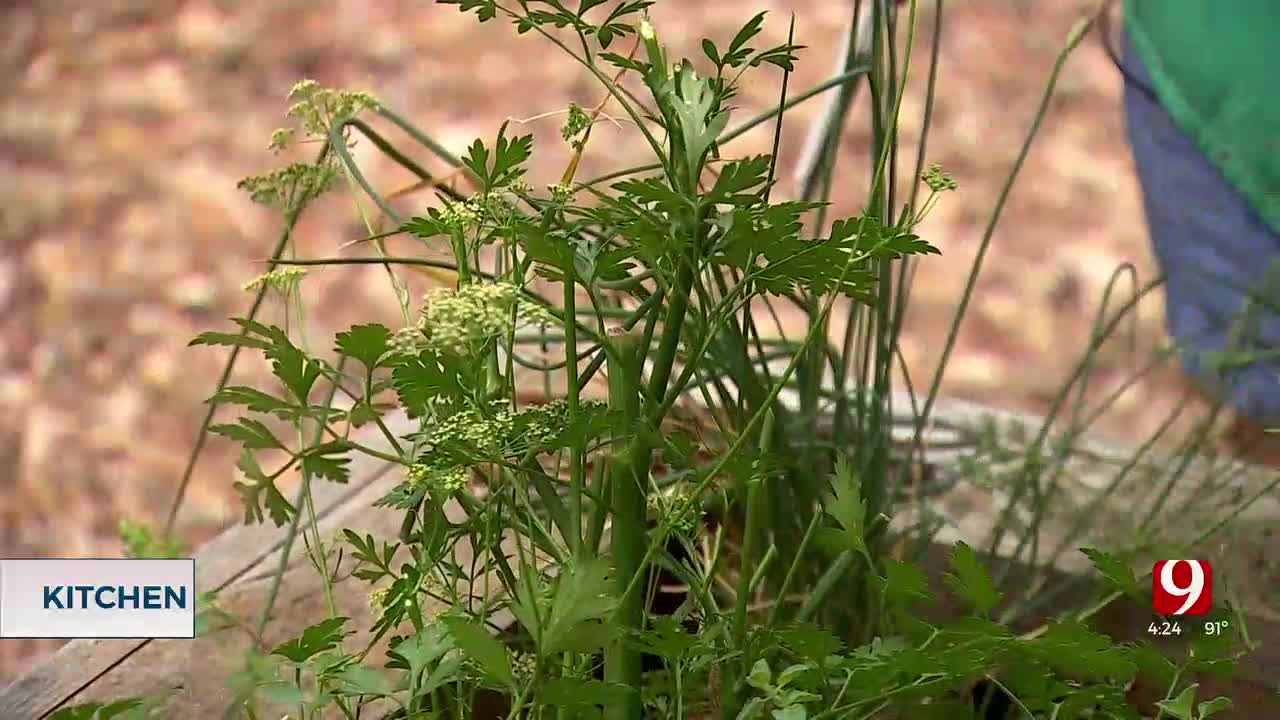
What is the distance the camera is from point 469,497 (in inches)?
15.3

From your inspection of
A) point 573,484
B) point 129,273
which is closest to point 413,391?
point 573,484

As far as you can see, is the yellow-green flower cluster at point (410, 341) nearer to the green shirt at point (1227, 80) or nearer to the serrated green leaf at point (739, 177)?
the serrated green leaf at point (739, 177)

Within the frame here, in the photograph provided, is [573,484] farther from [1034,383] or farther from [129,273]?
[129,273]

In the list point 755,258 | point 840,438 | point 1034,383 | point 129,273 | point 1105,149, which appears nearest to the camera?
point 755,258

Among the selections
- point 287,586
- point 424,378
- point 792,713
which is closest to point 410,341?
point 424,378

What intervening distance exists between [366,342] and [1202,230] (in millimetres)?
749

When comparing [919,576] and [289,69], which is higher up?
[289,69]

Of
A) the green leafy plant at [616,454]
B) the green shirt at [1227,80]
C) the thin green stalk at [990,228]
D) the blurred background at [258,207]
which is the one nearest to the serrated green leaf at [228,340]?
the green leafy plant at [616,454]

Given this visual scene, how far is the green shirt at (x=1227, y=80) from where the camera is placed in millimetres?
831

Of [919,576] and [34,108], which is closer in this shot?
[919,576]

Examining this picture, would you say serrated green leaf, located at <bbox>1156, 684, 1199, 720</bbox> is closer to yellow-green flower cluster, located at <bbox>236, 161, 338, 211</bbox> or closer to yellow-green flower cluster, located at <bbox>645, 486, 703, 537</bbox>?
yellow-green flower cluster, located at <bbox>645, 486, 703, 537</bbox>

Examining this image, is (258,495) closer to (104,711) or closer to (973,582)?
(104,711)

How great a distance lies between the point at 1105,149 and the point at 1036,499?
1249 mm

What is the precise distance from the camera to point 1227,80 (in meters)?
0.85
